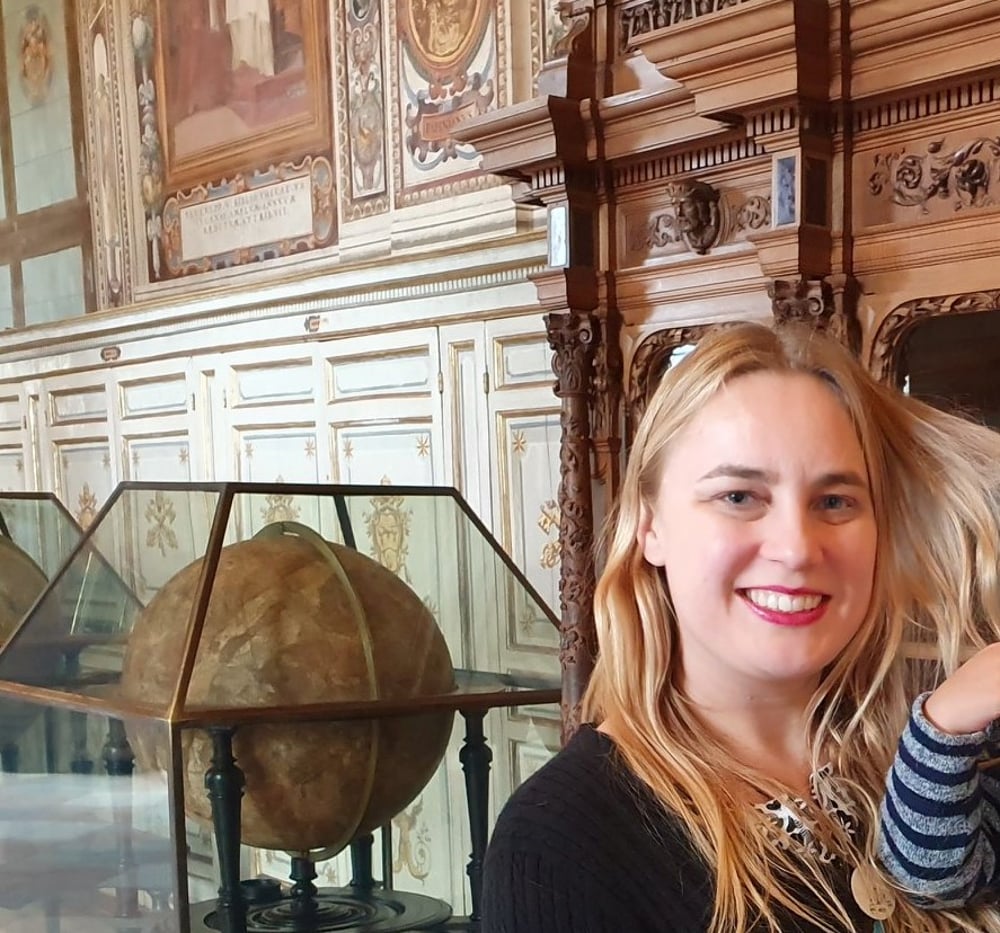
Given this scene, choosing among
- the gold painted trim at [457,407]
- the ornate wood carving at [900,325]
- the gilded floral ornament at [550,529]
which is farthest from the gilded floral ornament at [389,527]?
the gold painted trim at [457,407]

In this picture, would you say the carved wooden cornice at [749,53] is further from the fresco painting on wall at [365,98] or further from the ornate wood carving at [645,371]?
the fresco painting on wall at [365,98]

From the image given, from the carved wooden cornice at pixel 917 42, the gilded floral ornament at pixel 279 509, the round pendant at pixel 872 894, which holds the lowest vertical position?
the round pendant at pixel 872 894

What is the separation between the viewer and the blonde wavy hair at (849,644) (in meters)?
1.27

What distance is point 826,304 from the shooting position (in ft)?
7.04

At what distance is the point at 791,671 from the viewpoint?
129 centimetres

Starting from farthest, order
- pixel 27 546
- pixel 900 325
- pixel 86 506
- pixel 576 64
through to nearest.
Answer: pixel 86 506, pixel 27 546, pixel 576 64, pixel 900 325

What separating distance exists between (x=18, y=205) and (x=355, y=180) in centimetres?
278

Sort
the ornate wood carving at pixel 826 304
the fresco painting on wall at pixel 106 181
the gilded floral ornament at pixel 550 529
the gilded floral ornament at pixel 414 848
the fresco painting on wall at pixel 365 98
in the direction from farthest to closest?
1. the fresco painting on wall at pixel 106 181
2. the fresco painting on wall at pixel 365 98
3. the gilded floral ornament at pixel 550 529
4. the gilded floral ornament at pixel 414 848
5. the ornate wood carving at pixel 826 304

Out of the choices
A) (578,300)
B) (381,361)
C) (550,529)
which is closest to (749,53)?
(578,300)

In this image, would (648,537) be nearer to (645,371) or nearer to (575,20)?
(645,371)

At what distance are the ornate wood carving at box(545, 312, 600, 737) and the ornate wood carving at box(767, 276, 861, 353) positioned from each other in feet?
1.73

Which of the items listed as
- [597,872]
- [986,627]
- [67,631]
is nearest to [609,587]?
[597,872]

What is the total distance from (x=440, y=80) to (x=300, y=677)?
2.62 m

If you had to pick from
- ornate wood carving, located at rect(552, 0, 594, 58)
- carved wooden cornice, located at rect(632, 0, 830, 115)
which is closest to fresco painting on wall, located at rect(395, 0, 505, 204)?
ornate wood carving, located at rect(552, 0, 594, 58)
